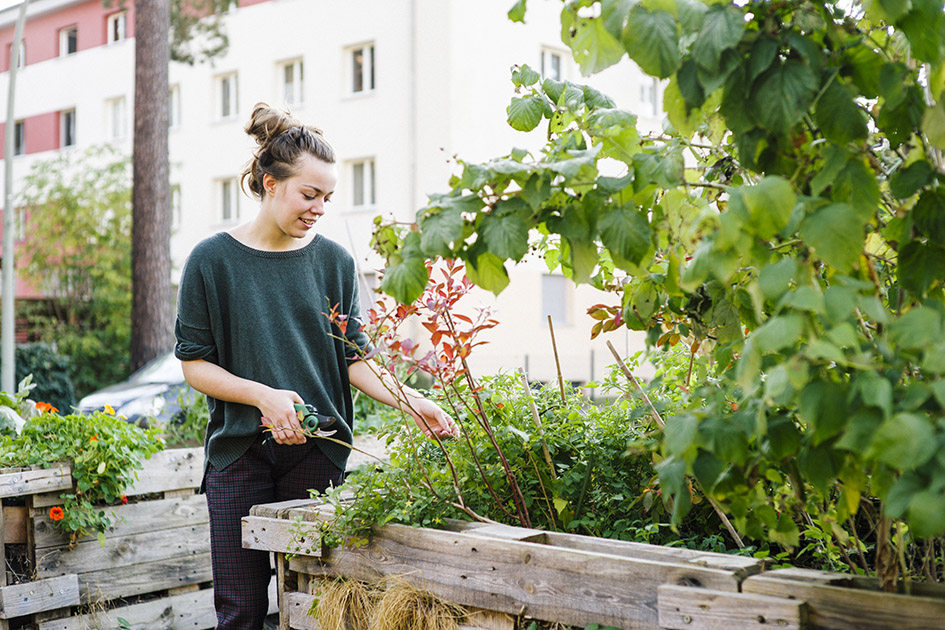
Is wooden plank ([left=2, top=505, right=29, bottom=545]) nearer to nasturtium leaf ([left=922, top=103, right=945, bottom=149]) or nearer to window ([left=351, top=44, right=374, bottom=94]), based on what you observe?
nasturtium leaf ([left=922, top=103, right=945, bottom=149])

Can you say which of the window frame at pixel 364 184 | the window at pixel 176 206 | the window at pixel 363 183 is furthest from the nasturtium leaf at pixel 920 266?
the window at pixel 176 206

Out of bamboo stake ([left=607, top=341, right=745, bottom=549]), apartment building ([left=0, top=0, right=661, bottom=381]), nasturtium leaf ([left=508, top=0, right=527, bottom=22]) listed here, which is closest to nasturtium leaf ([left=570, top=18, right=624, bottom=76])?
nasturtium leaf ([left=508, top=0, right=527, bottom=22])

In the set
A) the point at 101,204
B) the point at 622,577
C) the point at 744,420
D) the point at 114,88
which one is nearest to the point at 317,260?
the point at 622,577

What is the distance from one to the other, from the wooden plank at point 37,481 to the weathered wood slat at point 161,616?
521mm

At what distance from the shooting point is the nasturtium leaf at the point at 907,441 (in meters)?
1.14

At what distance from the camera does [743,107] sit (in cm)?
142

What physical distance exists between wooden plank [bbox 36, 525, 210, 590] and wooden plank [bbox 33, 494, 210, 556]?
0.07 ft

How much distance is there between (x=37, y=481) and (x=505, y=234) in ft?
9.47

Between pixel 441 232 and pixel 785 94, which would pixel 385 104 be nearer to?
pixel 441 232

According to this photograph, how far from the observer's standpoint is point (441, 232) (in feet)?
4.93

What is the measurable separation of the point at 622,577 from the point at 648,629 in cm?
10

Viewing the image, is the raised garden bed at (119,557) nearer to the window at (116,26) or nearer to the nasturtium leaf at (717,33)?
the nasturtium leaf at (717,33)

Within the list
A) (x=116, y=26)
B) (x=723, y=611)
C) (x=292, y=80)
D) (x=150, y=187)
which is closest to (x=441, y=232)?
(x=723, y=611)

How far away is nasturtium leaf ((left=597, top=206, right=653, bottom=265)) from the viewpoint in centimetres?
152
